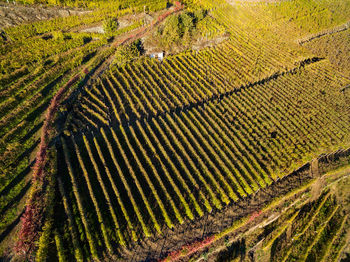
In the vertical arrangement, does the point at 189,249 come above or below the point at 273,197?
below

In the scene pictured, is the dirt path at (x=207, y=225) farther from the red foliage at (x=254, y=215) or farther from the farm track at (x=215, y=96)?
the farm track at (x=215, y=96)

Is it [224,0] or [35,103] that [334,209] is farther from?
[224,0]

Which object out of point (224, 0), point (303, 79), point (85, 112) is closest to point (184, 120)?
point (85, 112)

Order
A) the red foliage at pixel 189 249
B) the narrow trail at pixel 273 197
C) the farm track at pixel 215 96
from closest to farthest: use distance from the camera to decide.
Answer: the red foliage at pixel 189 249, the narrow trail at pixel 273 197, the farm track at pixel 215 96

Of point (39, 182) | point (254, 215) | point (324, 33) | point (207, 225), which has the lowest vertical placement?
point (254, 215)

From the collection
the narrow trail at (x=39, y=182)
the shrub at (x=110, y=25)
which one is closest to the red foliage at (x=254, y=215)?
the narrow trail at (x=39, y=182)

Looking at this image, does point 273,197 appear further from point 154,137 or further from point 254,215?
point 154,137

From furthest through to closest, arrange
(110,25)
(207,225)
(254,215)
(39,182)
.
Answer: (110,25) < (254,215) < (39,182) < (207,225)

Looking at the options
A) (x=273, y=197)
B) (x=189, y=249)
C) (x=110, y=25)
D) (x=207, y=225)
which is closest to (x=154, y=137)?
(x=207, y=225)
